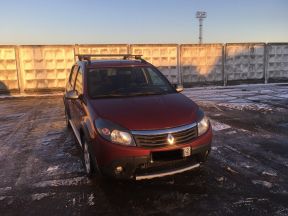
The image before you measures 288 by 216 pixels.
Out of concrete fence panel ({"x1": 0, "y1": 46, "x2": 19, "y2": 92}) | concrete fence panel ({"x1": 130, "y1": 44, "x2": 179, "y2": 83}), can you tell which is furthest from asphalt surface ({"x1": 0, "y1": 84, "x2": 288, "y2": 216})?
concrete fence panel ({"x1": 130, "y1": 44, "x2": 179, "y2": 83})

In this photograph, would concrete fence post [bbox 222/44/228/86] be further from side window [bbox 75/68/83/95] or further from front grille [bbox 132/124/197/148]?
front grille [bbox 132/124/197/148]

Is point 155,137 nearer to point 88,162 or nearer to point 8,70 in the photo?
point 88,162

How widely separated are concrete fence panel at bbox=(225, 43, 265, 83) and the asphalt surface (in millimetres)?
9962

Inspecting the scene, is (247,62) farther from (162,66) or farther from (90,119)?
(90,119)

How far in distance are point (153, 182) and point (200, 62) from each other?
1349 cm

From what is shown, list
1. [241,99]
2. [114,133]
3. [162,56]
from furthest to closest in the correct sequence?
[162,56] → [241,99] → [114,133]

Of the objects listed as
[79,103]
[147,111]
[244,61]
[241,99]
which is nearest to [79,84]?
[79,103]

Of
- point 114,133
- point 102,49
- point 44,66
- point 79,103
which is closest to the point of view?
point 114,133

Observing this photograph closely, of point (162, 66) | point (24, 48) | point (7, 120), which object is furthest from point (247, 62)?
point (7, 120)

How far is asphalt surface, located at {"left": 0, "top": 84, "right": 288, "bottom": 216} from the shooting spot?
3.90 m

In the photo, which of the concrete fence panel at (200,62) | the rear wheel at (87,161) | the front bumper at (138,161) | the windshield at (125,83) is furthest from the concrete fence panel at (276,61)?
the rear wheel at (87,161)

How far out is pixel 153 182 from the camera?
4559 millimetres

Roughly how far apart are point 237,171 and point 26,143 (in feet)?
14.5

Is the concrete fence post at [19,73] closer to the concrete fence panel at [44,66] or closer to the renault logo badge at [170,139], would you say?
the concrete fence panel at [44,66]
